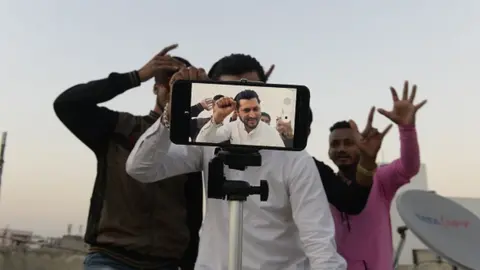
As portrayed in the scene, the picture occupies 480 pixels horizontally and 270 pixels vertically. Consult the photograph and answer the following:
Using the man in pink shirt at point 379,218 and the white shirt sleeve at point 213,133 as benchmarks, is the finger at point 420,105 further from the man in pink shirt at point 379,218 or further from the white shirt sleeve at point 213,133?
the white shirt sleeve at point 213,133

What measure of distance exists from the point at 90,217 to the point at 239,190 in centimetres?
65

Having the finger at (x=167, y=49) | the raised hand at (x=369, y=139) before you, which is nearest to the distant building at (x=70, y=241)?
the finger at (x=167, y=49)

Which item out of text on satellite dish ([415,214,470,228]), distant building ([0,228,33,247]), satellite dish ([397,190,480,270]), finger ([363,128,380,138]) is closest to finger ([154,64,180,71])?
finger ([363,128,380,138])

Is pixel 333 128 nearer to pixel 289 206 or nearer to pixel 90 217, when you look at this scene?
pixel 289 206

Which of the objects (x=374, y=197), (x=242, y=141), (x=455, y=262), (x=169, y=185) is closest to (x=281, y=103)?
(x=242, y=141)

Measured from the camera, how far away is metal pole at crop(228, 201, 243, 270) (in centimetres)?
75

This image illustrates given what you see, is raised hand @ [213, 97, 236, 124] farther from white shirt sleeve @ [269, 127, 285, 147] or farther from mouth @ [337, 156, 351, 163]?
mouth @ [337, 156, 351, 163]

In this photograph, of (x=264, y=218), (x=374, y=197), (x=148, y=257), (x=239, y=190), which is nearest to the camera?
(x=239, y=190)

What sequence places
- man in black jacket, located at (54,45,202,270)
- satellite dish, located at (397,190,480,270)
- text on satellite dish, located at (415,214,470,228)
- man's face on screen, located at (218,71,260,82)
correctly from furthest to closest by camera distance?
text on satellite dish, located at (415,214,470,228), satellite dish, located at (397,190,480,270), man in black jacket, located at (54,45,202,270), man's face on screen, located at (218,71,260,82)

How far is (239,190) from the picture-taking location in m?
0.79

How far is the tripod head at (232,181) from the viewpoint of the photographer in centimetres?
79

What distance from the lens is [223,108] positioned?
86 cm

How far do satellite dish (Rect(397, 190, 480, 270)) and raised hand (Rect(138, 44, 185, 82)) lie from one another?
1.45 meters

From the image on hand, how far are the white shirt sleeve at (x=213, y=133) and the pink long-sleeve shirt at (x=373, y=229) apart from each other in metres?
0.75
